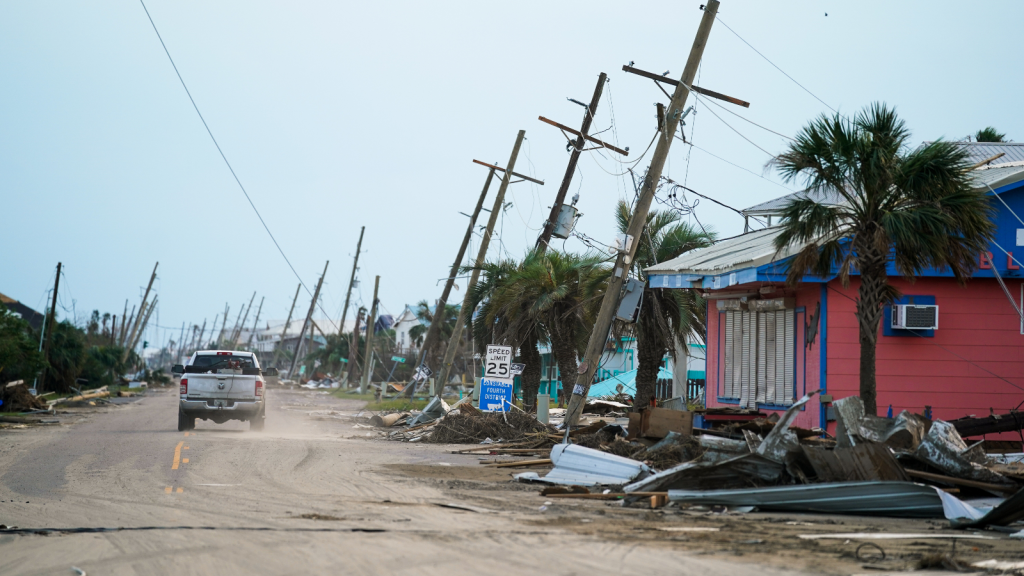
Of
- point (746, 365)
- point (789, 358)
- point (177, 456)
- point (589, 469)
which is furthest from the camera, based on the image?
point (746, 365)

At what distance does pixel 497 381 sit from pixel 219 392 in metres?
7.09

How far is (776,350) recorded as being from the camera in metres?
19.9

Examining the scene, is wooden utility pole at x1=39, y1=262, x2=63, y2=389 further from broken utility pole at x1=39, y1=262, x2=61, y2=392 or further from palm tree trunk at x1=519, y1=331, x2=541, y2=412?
palm tree trunk at x1=519, y1=331, x2=541, y2=412

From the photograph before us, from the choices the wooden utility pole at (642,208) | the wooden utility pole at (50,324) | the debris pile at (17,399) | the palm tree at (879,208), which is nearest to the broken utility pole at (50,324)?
the wooden utility pole at (50,324)

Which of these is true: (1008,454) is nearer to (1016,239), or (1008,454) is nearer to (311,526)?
(1016,239)

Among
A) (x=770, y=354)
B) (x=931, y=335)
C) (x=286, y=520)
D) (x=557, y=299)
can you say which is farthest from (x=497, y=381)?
(x=286, y=520)

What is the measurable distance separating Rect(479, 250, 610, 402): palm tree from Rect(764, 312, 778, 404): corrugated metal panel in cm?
572

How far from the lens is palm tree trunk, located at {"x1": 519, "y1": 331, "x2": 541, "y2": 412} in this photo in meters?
27.1

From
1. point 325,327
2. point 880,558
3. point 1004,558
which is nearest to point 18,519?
point 880,558

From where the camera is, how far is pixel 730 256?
2055cm

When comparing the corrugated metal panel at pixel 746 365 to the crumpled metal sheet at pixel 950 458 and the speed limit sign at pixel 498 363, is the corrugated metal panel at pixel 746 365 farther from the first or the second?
the crumpled metal sheet at pixel 950 458

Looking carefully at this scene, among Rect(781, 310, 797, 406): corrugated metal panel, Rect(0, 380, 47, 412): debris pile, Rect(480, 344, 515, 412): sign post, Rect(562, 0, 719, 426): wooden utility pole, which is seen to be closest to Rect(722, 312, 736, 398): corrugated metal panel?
Rect(781, 310, 797, 406): corrugated metal panel

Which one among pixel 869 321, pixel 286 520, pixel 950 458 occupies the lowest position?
pixel 286 520

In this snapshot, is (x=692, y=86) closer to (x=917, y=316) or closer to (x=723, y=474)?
(x=917, y=316)
